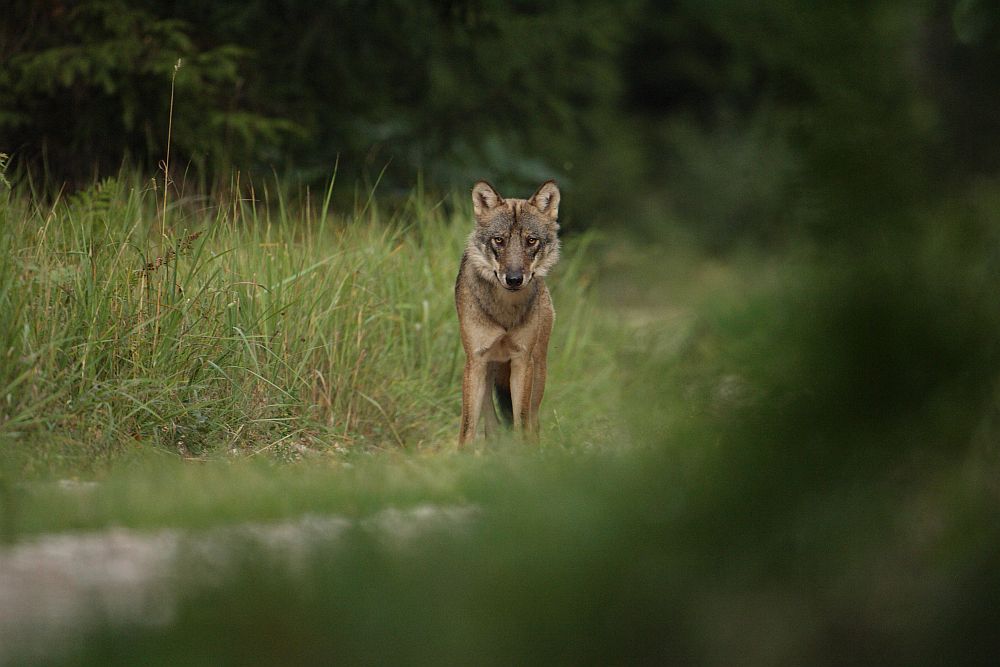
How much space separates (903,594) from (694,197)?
1030 inches

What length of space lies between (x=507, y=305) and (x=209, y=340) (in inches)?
71.8

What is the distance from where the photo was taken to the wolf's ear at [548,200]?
7854 mm

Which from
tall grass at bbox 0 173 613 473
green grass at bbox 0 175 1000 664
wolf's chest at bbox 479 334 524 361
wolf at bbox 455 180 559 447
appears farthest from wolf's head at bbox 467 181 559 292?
green grass at bbox 0 175 1000 664

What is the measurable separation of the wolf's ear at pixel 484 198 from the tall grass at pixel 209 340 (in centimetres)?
100

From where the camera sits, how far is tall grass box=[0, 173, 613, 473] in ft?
19.5

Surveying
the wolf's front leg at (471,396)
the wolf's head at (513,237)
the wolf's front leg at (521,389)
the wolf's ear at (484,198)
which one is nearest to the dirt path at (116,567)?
the wolf's front leg at (471,396)

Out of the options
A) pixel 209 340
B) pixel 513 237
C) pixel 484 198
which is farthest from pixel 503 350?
pixel 209 340

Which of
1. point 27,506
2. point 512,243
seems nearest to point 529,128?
point 512,243

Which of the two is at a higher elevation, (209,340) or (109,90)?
(109,90)

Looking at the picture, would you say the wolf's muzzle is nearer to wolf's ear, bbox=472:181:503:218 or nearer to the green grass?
wolf's ear, bbox=472:181:503:218

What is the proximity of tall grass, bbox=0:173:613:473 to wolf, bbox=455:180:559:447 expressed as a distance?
558 millimetres

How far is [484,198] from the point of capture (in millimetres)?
7926

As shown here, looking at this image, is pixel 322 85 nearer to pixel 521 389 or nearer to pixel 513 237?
pixel 513 237

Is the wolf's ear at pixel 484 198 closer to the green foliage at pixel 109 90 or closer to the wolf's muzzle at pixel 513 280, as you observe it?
the wolf's muzzle at pixel 513 280
